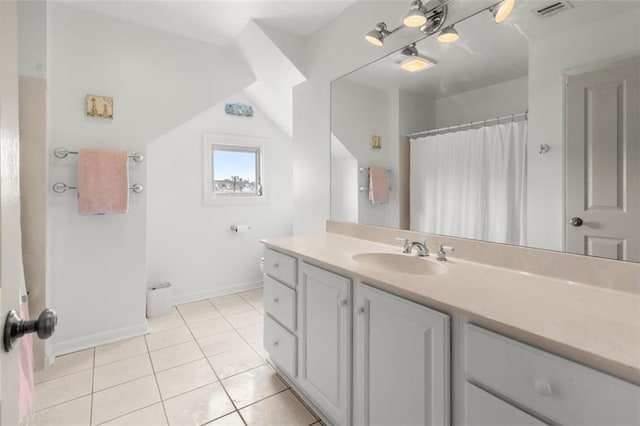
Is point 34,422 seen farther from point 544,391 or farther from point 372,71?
point 372,71

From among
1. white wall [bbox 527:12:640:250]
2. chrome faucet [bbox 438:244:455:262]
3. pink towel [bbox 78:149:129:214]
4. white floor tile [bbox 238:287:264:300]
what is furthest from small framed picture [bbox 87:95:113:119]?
white wall [bbox 527:12:640:250]

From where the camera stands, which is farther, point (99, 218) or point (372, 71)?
point (99, 218)

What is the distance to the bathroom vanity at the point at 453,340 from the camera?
0.69 m

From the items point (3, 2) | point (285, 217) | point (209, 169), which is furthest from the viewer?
point (285, 217)

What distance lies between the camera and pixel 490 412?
815 mm

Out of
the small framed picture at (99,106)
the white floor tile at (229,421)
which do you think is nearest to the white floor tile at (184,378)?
the white floor tile at (229,421)

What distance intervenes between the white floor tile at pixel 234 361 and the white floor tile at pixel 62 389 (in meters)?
0.74

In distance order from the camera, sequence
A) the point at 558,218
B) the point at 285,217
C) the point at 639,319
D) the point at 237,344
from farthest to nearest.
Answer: the point at 285,217, the point at 237,344, the point at 558,218, the point at 639,319

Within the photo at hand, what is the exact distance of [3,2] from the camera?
50cm

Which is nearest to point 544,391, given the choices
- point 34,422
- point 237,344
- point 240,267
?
point 237,344

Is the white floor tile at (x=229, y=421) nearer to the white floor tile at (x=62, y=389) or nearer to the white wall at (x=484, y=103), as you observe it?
the white floor tile at (x=62, y=389)

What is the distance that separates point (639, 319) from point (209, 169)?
3.38m

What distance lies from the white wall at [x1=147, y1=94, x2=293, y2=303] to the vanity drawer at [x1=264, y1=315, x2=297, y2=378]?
1.71m

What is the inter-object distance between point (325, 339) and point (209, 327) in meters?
1.64
